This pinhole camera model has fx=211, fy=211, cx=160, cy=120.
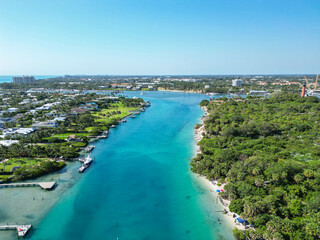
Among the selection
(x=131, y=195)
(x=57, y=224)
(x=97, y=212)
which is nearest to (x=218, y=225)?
(x=131, y=195)

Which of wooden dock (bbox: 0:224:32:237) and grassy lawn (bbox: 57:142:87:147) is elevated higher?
grassy lawn (bbox: 57:142:87:147)

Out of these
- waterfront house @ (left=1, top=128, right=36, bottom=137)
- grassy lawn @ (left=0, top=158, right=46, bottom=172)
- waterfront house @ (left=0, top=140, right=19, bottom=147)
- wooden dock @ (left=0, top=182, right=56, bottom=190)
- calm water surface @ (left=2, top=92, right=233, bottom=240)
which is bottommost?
calm water surface @ (left=2, top=92, right=233, bottom=240)

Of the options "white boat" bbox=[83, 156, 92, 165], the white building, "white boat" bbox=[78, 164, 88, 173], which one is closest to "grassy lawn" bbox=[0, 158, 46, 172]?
"white boat" bbox=[83, 156, 92, 165]

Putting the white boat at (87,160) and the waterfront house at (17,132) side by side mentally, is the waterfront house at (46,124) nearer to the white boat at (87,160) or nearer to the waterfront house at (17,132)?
the waterfront house at (17,132)

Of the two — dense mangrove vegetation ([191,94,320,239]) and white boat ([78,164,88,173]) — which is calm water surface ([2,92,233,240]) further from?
dense mangrove vegetation ([191,94,320,239])

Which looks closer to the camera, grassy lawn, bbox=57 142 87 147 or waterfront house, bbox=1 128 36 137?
grassy lawn, bbox=57 142 87 147

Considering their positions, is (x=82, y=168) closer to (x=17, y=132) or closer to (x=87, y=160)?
(x=87, y=160)

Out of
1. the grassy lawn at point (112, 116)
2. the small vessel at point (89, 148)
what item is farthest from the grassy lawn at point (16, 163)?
the grassy lawn at point (112, 116)
